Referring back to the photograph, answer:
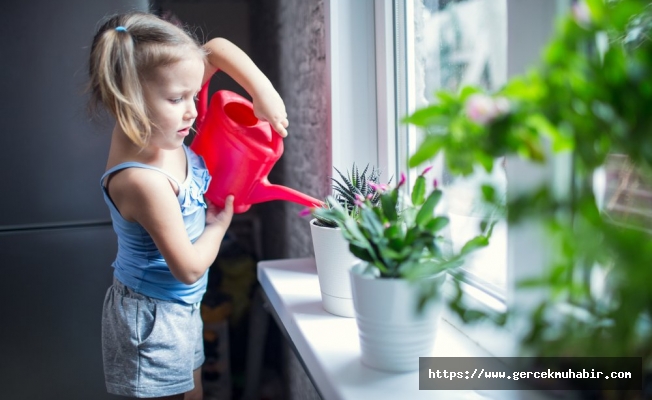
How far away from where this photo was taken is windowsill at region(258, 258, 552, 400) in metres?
0.88

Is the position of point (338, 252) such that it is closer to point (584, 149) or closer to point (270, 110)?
point (270, 110)

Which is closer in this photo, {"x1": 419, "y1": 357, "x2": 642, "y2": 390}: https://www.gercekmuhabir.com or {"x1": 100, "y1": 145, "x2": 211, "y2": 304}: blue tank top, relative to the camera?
{"x1": 419, "y1": 357, "x2": 642, "y2": 390}: https://www.gercekmuhabir.com

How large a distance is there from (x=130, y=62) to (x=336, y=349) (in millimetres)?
703

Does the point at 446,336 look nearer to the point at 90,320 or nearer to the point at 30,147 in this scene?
the point at 90,320

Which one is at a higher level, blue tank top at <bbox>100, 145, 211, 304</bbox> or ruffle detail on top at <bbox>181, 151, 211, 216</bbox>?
ruffle detail on top at <bbox>181, 151, 211, 216</bbox>

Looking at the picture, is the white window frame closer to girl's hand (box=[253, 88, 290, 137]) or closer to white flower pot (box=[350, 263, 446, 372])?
girl's hand (box=[253, 88, 290, 137])

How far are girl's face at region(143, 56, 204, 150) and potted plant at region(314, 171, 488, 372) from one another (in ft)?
1.55

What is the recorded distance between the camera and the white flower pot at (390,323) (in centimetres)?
87

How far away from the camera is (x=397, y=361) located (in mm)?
932

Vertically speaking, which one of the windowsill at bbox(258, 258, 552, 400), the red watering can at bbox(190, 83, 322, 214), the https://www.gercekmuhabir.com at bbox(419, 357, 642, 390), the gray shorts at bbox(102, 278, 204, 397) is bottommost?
the gray shorts at bbox(102, 278, 204, 397)

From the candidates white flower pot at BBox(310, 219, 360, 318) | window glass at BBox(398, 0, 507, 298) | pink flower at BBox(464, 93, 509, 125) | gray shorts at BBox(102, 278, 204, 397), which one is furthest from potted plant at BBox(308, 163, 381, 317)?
pink flower at BBox(464, 93, 509, 125)

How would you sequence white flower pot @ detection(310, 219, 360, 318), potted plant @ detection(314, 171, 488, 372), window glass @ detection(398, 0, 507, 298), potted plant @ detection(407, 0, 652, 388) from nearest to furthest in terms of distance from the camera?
potted plant @ detection(407, 0, 652, 388) → potted plant @ detection(314, 171, 488, 372) → window glass @ detection(398, 0, 507, 298) → white flower pot @ detection(310, 219, 360, 318)

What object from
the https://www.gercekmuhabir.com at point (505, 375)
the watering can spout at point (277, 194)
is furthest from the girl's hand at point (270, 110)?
the https://www.gercekmuhabir.com at point (505, 375)

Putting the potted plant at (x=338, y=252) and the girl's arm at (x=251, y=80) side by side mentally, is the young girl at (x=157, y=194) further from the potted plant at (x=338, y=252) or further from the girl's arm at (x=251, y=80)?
the potted plant at (x=338, y=252)
